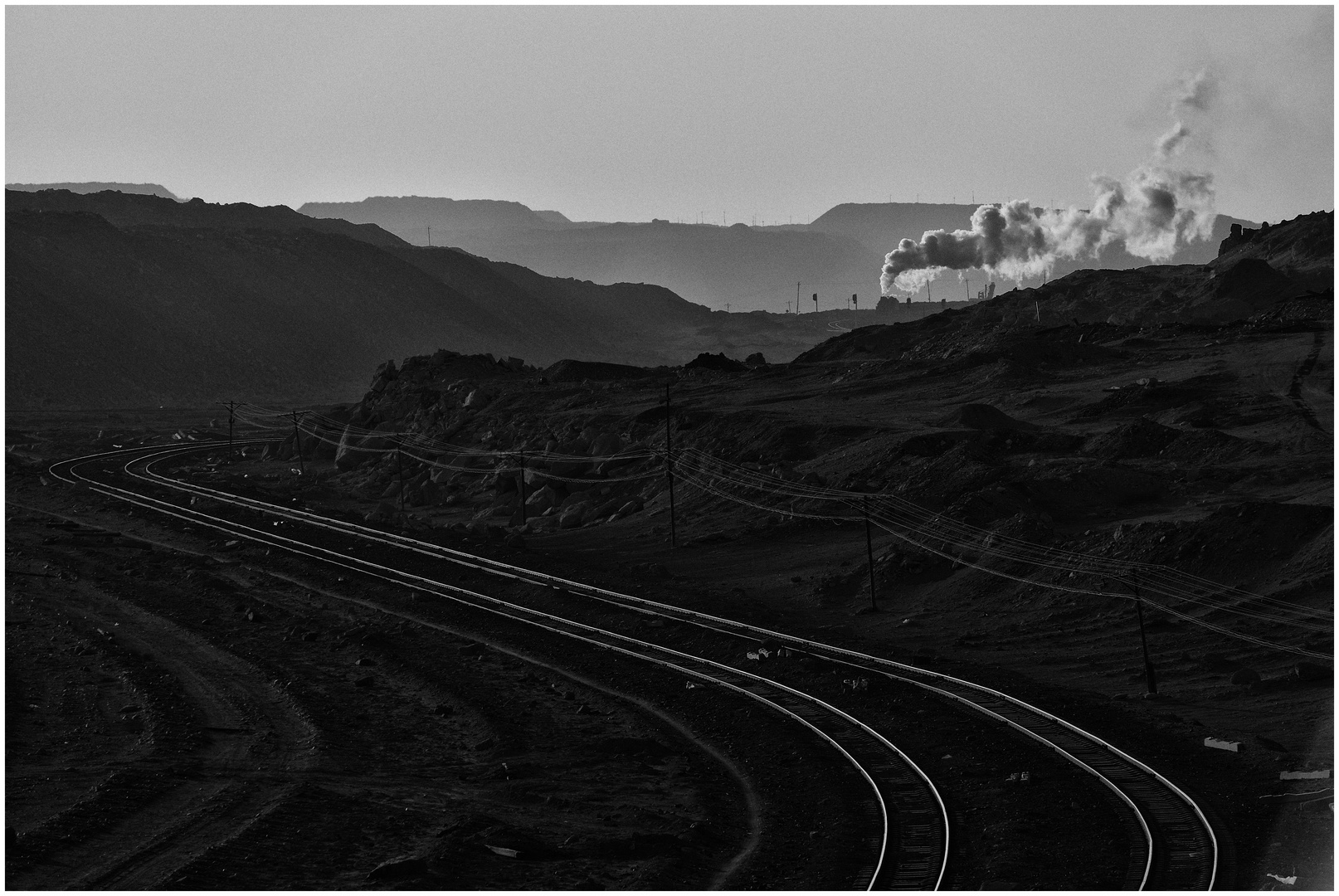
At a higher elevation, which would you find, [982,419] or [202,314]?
[202,314]

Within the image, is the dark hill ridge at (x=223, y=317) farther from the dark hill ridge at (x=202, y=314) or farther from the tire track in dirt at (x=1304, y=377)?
the tire track in dirt at (x=1304, y=377)

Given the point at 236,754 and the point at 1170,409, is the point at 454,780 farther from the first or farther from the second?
the point at 1170,409

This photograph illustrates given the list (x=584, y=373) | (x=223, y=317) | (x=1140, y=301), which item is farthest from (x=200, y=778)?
(x=223, y=317)

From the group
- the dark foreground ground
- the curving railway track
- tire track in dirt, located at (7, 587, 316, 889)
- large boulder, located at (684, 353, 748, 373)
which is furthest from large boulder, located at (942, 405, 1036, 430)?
large boulder, located at (684, 353, 748, 373)

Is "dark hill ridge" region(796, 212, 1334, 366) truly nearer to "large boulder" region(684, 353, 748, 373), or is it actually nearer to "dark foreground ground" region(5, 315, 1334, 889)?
"large boulder" region(684, 353, 748, 373)

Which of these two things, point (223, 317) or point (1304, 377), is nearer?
point (1304, 377)

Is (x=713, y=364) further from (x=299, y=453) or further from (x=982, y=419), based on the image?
(x=982, y=419)

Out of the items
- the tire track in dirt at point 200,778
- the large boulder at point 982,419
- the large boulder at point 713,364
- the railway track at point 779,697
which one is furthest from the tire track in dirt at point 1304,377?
the tire track in dirt at point 200,778
